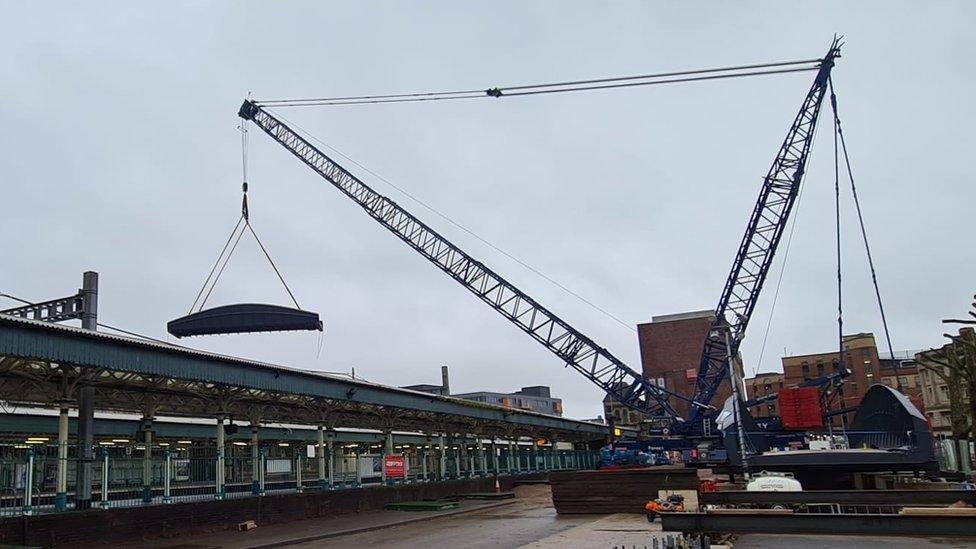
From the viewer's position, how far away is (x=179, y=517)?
23.4 m

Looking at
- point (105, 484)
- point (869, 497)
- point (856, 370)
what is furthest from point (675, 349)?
point (105, 484)

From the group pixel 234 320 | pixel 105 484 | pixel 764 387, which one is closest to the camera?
pixel 105 484

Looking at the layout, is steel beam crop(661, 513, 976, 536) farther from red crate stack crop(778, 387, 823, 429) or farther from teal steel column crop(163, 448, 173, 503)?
red crate stack crop(778, 387, 823, 429)

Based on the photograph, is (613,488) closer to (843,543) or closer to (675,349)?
(843,543)

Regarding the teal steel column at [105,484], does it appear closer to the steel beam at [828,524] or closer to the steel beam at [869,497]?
the steel beam at [828,524]

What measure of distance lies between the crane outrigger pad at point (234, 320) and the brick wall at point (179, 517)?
9.67 metres

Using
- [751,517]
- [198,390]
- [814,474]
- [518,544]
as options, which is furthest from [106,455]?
[814,474]

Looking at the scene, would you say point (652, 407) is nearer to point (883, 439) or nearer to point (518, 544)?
point (883, 439)

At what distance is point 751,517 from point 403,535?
1478cm

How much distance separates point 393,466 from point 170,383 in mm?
13578

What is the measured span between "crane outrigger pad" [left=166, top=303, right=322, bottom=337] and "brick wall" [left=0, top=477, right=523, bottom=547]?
9.67m

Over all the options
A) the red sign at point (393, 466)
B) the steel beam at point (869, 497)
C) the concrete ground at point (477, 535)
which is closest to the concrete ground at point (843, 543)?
the concrete ground at point (477, 535)

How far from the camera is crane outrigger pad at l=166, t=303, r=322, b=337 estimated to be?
117 ft

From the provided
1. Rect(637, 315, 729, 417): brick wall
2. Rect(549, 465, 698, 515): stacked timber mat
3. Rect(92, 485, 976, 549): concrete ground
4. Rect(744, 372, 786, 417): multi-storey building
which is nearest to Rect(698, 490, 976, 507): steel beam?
Rect(92, 485, 976, 549): concrete ground
